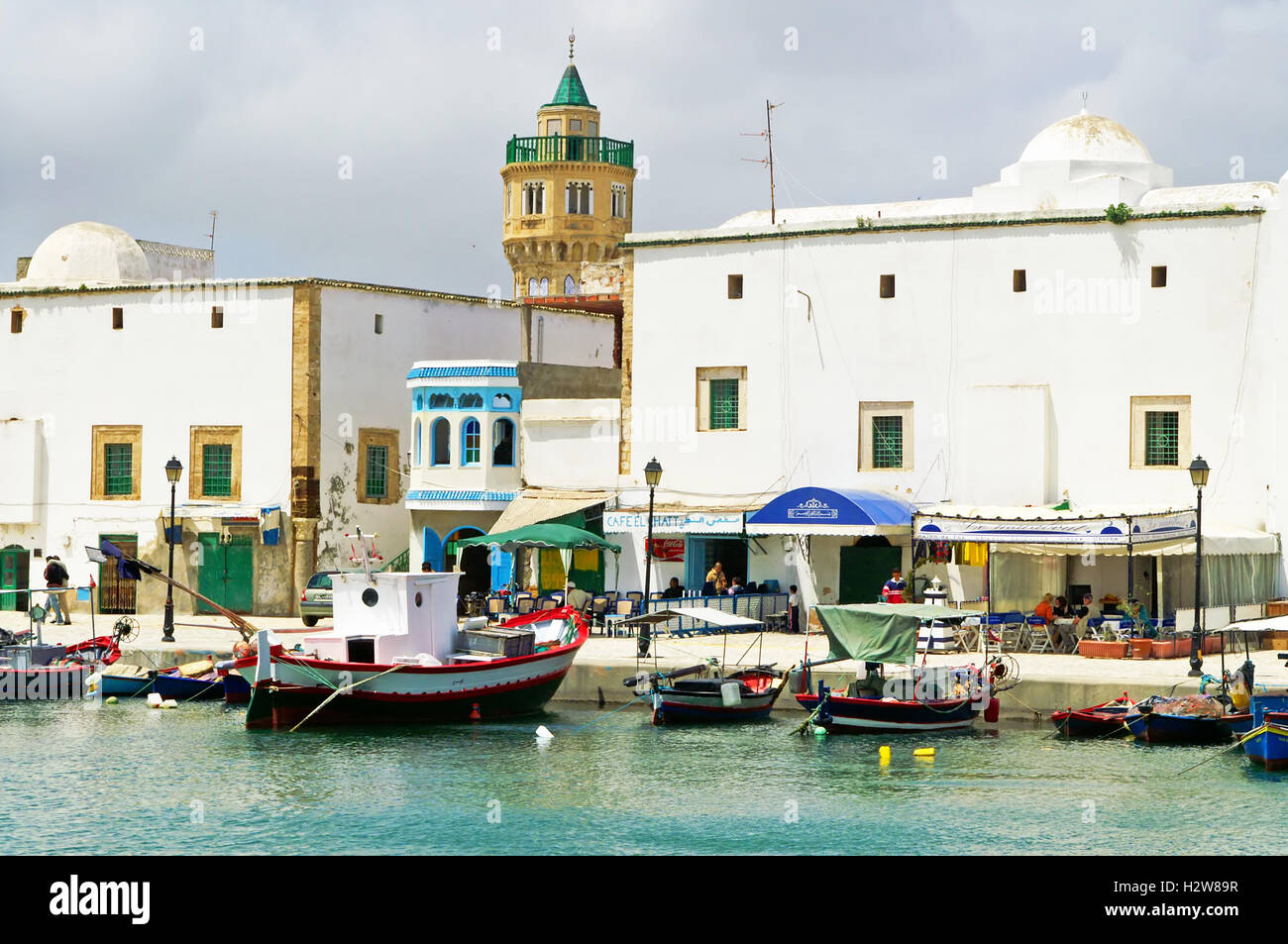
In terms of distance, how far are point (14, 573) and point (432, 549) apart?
10521 mm

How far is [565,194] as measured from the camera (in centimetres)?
7438

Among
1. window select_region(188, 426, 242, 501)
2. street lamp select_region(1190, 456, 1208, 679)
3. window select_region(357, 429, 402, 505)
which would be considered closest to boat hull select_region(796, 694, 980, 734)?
street lamp select_region(1190, 456, 1208, 679)

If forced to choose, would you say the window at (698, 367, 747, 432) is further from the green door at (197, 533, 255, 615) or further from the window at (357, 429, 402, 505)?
the green door at (197, 533, 255, 615)

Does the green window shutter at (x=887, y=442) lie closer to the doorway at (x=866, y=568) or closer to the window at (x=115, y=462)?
the doorway at (x=866, y=568)

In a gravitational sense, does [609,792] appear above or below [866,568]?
below

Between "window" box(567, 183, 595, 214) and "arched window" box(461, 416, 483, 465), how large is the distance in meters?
37.7

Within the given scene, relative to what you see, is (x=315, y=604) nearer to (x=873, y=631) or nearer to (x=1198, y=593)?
(x=873, y=631)

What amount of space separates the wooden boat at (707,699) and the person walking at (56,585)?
1623 centimetres

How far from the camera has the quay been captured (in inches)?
1009

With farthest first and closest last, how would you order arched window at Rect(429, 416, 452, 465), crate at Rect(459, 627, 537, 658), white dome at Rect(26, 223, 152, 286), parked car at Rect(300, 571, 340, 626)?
white dome at Rect(26, 223, 152, 286), arched window at Rect(429, 416, 452, 465), parked car at Rect(300, 571, 340, 626), crate at Rect(459, 627, 537, 658)

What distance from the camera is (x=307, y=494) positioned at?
38.7 metres

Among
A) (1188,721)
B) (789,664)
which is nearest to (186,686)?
(789,664)

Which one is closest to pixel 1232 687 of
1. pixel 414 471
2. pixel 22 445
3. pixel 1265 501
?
pixel 1265 501

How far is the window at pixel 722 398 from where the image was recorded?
35375 millimetres
